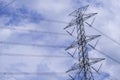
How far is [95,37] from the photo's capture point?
154 ft

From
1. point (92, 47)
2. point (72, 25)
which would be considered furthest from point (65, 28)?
point (92, 47)

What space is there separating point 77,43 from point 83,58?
7.74 feet

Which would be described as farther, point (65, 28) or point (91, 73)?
point (65, 28)

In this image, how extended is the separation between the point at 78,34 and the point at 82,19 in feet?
7.88

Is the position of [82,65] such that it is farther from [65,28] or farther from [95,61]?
[65,28]

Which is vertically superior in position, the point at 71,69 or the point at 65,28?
the point at 65,28

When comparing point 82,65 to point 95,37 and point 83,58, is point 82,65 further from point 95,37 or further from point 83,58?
point 95,37

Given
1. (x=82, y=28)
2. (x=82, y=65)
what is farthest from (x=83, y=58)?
(x=82, y=28)

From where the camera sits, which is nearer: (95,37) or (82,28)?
(95,37)

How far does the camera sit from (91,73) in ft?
157

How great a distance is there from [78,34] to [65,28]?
81.7 inches

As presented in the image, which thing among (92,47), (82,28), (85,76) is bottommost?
(85,76)

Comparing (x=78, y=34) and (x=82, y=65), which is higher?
(x=78, y=34)

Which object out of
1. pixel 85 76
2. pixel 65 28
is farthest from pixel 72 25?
pixel 85 76
